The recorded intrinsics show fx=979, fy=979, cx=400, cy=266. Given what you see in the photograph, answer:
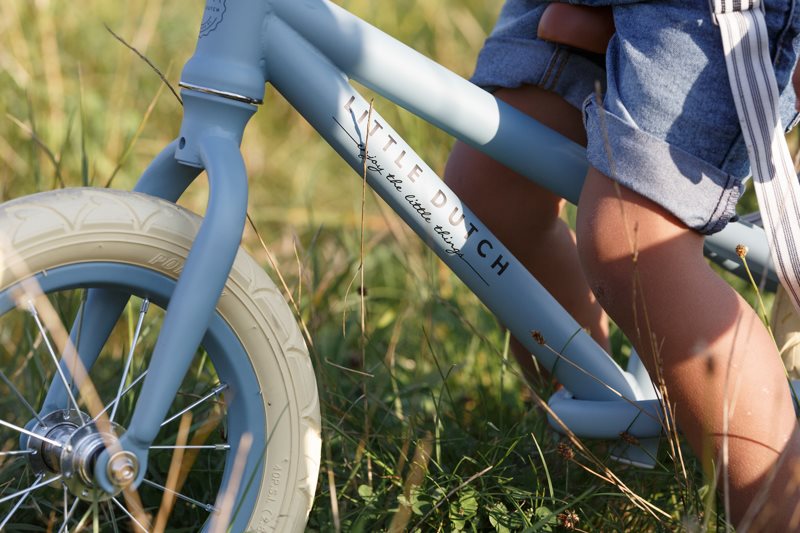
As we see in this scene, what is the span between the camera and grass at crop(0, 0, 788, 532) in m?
1.21

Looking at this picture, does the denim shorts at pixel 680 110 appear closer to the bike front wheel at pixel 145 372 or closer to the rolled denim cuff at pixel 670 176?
the rolled denim cuff at pixel 670 176

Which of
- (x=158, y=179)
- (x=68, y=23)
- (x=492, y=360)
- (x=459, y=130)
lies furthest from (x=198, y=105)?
(x=68, y=23)

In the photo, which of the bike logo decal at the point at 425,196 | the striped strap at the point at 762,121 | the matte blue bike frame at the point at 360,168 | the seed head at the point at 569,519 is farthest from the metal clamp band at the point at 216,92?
the seed head at the point at 569,519

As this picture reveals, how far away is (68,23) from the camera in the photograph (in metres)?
2.70

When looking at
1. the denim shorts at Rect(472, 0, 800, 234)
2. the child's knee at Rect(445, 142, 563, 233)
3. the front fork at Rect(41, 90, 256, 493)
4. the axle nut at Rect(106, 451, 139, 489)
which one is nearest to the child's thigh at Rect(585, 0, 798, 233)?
the denim shorts at Rect(472, 0, 800, 234)

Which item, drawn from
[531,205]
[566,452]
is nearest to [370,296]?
[531,205]

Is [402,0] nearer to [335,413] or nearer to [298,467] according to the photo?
[335,413]

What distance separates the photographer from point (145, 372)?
3.25 feet

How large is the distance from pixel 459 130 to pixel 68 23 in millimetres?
1927

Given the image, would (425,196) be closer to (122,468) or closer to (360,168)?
(360,168)

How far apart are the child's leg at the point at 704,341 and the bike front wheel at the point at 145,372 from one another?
37cm

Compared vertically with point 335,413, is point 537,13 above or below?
above

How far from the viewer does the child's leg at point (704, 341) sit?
1.05 m

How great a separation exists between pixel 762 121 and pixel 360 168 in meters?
0.43
